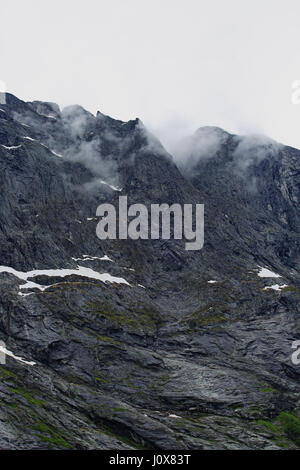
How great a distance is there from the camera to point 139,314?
129500 millimetres

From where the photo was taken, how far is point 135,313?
129375 mm

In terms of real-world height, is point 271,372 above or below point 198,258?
below

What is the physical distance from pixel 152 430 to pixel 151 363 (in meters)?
21.9

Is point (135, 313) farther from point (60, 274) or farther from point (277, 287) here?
point (277, 287)

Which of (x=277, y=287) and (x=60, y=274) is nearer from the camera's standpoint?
(x=60, y=274)

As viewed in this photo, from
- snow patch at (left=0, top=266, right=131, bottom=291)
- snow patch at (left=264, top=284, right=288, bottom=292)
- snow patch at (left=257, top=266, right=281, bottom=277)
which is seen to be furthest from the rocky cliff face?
snow patch at (left=257, top=266, right=281, bottom=277)

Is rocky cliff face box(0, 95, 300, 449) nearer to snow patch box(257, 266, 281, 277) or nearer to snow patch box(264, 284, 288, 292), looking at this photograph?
snow patch box(264, 284, 288, 292)

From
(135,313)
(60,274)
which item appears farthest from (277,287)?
(60,274)

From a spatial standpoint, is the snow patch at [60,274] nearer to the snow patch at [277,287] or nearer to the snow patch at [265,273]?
the snow patch at [277,287]

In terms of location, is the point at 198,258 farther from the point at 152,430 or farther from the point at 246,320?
the point at 152,430

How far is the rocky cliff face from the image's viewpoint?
92312 millimetres

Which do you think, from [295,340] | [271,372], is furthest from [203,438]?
[295,340]

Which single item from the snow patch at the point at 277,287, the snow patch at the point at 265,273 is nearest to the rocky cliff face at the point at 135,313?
the snow patch at the point at 277,287

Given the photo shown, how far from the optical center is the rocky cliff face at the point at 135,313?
92312 millimetres
